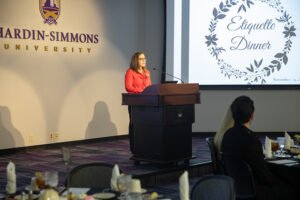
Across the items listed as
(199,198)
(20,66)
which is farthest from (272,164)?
(20,66)

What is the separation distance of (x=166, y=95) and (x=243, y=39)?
3972 millimetres

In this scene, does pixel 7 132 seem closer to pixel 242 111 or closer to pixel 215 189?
pixel 242 111

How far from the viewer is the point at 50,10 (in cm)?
809

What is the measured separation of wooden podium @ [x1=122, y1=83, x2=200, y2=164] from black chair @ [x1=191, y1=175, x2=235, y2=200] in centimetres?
300

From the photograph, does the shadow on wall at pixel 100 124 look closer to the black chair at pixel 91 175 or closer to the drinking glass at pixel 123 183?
the black chair at pixel 91 175

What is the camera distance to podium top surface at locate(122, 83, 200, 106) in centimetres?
593

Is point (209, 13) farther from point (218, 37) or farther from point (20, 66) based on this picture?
point (20, 66)

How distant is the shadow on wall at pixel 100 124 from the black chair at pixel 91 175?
5.29 meters

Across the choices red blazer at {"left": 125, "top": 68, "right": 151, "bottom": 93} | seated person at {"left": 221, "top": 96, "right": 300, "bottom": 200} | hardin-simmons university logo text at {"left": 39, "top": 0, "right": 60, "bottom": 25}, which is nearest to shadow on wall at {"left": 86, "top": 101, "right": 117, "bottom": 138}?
hardin-simmons university logo text at {"left": 39, "top": 0, "right": 60, "bottom": 25}

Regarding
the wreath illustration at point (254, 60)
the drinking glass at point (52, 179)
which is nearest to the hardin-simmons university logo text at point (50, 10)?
the wreath illustration at point (254, 60)

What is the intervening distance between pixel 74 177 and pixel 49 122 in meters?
4.83

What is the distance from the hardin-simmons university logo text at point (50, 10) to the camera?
7.98m

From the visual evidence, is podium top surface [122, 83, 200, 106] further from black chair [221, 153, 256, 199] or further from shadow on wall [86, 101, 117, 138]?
shadow on wall [86, 101, 117, 138]

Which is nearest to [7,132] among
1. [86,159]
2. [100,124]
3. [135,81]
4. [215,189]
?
[86,159]
